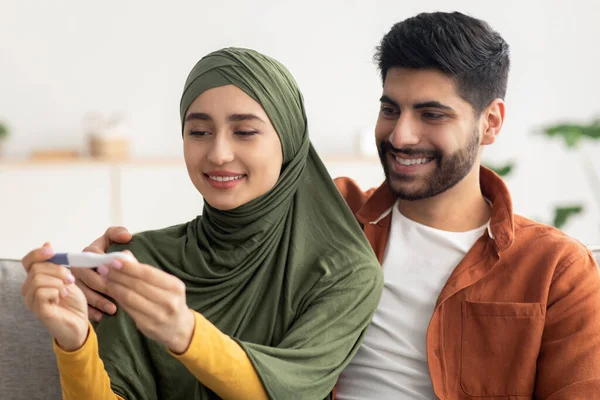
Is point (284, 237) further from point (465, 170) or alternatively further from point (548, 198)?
point (548, 198)

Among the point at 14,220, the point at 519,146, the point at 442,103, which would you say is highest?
the point at 442,103

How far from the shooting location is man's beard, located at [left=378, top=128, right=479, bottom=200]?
83.7 inches

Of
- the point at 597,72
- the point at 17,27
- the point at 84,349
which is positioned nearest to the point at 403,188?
the point at 84,349

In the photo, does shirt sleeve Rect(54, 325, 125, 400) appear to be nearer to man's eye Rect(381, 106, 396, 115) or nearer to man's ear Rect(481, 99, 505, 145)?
man's eye Rect(381, 106, 396, 115)

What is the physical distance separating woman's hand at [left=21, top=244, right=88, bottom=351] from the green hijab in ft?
0.91

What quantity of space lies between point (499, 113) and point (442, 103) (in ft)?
0.77

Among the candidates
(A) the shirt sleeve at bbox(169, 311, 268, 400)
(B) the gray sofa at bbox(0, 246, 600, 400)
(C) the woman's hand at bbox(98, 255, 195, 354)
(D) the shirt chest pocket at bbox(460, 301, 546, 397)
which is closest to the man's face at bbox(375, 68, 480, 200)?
(D) the shirt chest pocket at bbox(460, 301, 546, 397)

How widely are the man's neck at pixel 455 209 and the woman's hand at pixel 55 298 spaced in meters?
0.92

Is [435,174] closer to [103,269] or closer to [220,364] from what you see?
[220,364]

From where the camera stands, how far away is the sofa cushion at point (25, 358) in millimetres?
2105

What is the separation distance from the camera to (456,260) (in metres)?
2.11

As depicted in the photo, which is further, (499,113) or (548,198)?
(548,198)

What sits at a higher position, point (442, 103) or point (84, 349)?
point (442, 103)

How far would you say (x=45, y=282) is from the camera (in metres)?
1.58
